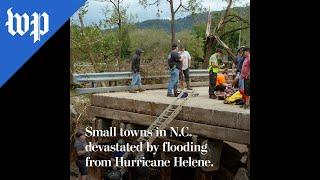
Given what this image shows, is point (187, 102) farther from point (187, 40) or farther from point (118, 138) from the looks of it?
point (187, 40)

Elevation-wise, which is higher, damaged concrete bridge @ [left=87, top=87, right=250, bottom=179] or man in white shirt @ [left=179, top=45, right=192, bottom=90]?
man in white shirt @ [left=179, top=45, right=192, bottom=90]

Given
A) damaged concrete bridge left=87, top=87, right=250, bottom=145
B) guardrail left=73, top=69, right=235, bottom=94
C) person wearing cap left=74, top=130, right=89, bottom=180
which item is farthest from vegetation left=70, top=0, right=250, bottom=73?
person wearing cap left=74, top=130, right=89, bottom=180

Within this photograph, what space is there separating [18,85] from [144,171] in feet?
9.82

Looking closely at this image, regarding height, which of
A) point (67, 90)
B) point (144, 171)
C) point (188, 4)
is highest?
point (188, 4)

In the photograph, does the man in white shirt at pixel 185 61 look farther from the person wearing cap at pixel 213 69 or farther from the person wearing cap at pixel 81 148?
the person wearing cap at pixel 81 148

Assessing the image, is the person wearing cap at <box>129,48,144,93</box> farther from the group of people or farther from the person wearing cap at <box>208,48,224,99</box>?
Answer: the person wearing cap at <box>208,48,224,99</box>

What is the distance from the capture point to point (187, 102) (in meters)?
12.8

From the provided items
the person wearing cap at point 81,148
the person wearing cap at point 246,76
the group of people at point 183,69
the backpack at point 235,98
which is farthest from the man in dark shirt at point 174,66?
the person wearing cap at point 81,148

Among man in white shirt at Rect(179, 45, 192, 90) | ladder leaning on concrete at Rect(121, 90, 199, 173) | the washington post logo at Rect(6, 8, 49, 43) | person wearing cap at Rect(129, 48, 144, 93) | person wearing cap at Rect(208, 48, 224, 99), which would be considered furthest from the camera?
man in white shirt at Rect(179, 45, 192, 90)

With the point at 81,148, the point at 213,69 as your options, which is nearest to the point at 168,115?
the point at 213,69

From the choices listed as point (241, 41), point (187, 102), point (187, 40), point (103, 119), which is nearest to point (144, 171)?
point (187, 102)

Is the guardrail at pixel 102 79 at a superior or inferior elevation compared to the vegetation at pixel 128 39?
inferior

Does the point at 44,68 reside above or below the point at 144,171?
above
